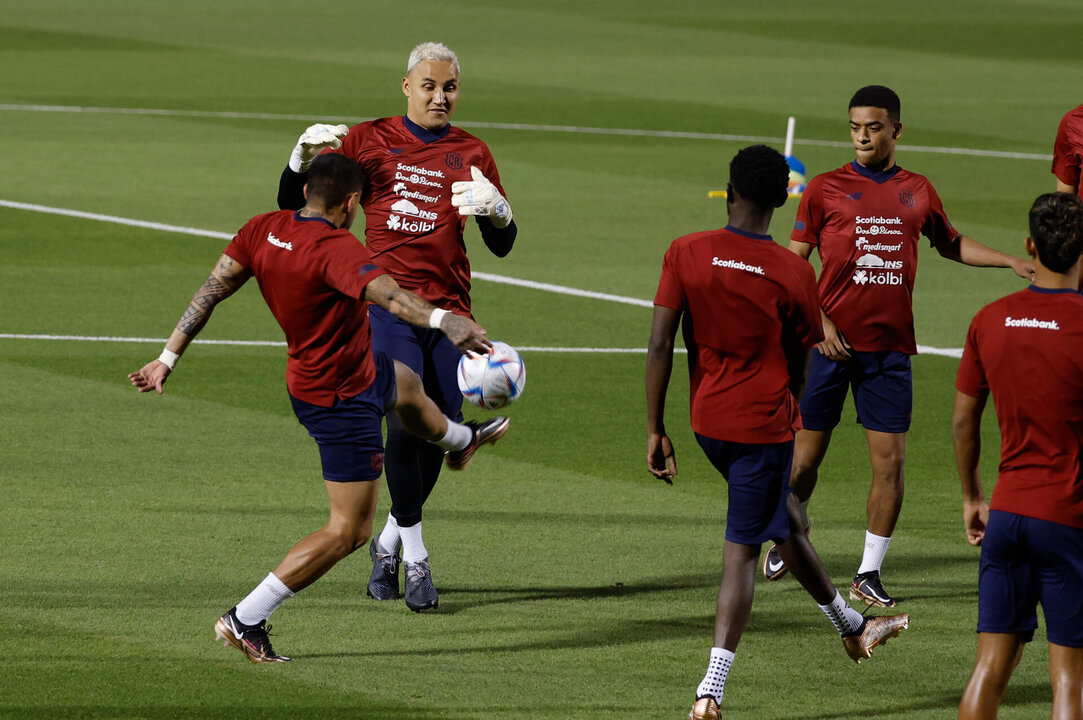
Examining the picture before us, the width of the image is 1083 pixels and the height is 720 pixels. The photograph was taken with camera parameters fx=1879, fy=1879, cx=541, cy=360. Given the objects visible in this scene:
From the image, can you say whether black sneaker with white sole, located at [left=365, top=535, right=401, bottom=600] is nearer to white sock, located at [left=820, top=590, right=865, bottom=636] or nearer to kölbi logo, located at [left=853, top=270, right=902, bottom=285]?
white sock, located at [left=820, top=590, right=865, bottom=636]

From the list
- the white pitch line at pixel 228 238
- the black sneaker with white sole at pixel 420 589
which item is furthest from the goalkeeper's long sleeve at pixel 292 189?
the white pitch line at pixel 228 238

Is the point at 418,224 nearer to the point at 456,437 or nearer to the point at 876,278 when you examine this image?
the point at 456,437

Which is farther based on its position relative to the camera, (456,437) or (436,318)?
(456,437)

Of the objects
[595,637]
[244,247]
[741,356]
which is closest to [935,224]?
[741,356]

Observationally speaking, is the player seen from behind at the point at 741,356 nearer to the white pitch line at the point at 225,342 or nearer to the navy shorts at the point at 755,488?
the navy shorts at the point at 755,488

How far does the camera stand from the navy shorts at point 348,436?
839cm

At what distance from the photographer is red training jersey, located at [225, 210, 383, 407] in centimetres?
810

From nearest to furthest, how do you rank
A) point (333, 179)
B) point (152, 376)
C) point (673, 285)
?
1. point (673, 285)
2. point (333, 179)
3. point (152, 376)

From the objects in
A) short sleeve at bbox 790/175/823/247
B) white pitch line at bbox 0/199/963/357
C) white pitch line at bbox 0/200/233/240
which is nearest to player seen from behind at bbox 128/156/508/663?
short sleeve at bbox 790/175/823/247

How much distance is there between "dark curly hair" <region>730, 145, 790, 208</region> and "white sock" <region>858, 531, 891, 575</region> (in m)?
2.67

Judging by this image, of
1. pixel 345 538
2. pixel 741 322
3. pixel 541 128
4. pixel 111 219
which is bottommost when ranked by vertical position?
pixel 541 128

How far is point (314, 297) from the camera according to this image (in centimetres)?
820

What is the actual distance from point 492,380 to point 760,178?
2.28 metres

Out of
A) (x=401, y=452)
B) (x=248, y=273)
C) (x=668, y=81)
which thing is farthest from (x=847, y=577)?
(x=668, y=81)
